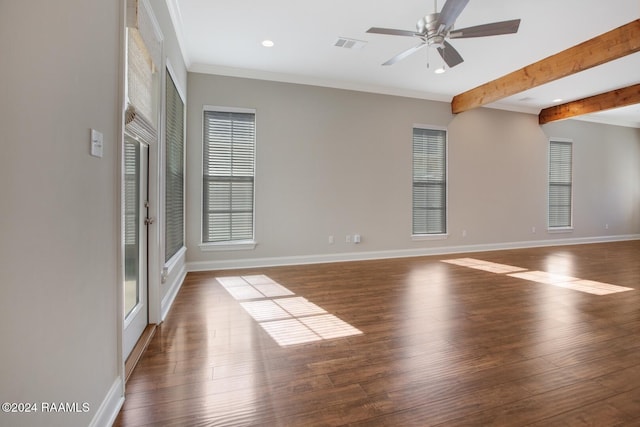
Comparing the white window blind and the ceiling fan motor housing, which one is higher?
the ceiling fan motor housing

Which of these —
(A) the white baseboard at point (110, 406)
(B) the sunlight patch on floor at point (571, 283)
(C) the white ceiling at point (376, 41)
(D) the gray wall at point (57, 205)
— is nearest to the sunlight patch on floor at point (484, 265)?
(B) the sunlight patch on floor at point (571, 283)

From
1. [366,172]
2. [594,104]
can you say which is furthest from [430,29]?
[594,104]

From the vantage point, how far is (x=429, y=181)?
624cm

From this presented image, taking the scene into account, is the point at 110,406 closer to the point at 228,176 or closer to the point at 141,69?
the point at 141,69

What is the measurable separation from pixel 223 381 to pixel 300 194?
3621 millimetres

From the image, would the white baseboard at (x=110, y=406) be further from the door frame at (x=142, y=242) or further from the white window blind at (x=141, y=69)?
the white window blind at (x=141, y=69)

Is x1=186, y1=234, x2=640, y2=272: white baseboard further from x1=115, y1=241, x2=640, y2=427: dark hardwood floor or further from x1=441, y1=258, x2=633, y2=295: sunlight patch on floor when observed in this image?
x1=115, y1=241, x2=640, y2=427: dark hardwood floor

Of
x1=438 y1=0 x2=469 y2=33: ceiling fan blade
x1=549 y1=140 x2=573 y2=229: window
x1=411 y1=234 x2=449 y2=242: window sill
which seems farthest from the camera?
x1=549 y1=140 x2=573 y2=229: window

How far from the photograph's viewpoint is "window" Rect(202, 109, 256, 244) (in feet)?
15.9

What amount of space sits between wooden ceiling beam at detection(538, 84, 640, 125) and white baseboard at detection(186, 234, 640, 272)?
9.14 feet

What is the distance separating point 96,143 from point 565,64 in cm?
542

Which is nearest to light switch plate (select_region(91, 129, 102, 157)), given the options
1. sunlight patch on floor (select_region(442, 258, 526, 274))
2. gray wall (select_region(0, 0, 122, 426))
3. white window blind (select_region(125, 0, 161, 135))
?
gray wall (select_region(0, 0, 122, 426))

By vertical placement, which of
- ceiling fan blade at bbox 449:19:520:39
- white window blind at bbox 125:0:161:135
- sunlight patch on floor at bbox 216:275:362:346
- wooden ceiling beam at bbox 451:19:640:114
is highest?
wooden ceiling beam at bbox 451:19:640:114

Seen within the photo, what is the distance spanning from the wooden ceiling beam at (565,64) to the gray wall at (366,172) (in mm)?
900
